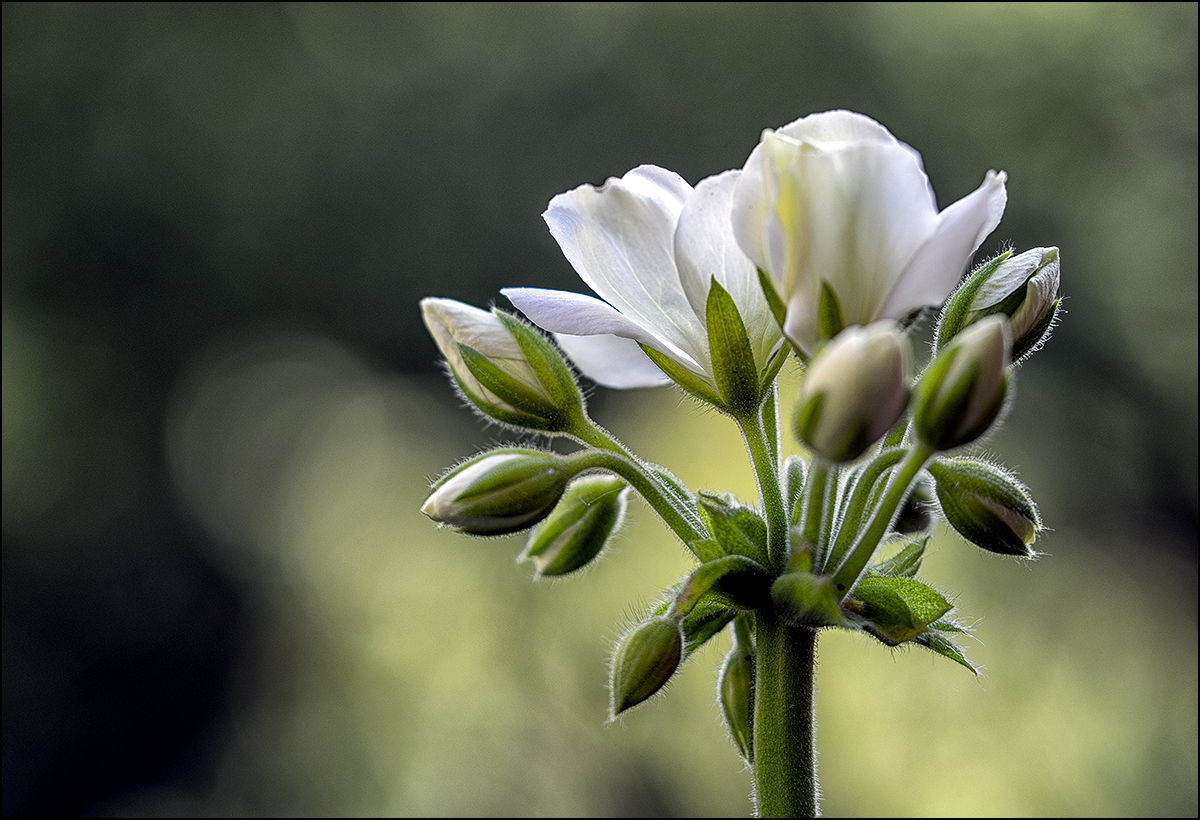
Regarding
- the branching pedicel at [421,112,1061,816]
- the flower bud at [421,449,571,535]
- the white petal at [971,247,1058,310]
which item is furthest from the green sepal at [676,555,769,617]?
the white petal at [971,247,1058,310]

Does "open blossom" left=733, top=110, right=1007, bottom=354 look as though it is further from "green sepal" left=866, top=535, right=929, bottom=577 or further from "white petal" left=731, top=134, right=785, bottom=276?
"green sepal" left=866, top=535, right=929, bottom=577

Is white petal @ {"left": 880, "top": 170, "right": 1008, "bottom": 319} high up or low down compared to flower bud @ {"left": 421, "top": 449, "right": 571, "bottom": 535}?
up

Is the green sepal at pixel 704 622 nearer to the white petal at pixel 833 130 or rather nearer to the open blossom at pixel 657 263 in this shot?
the open blossom at pixel 657 263

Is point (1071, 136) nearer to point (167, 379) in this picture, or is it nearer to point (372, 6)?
point (372, 6)

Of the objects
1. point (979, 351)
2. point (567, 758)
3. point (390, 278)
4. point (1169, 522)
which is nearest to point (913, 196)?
point (979, 351)

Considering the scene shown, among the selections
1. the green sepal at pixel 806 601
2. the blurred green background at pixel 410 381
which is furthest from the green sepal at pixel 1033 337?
the blurred green background at pixel 410 381
